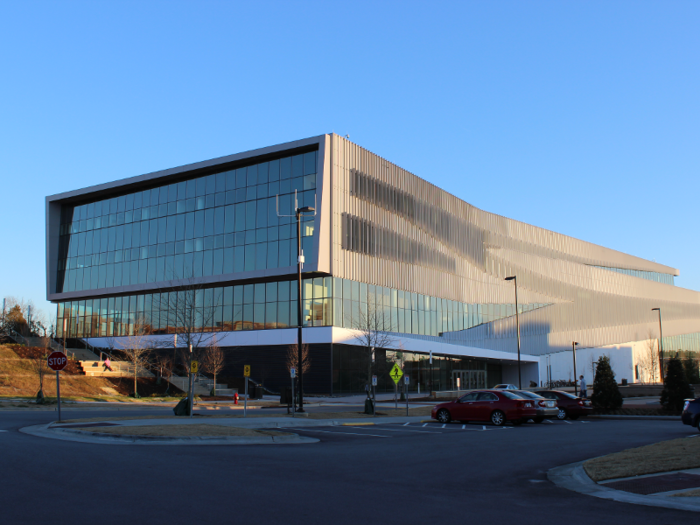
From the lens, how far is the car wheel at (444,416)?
88.7ft

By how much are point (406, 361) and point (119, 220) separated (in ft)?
108

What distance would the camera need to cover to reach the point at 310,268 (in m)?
50.9

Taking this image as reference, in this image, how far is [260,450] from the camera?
15.0 metres

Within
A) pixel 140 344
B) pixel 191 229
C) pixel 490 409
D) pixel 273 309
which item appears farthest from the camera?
pixel 191 229

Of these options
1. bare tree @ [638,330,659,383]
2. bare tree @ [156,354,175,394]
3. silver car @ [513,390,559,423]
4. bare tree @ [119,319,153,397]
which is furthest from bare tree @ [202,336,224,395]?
bare tree @ [638,330,659,383]

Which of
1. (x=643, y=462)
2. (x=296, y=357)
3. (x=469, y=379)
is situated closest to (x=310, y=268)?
(x=296, y=357)

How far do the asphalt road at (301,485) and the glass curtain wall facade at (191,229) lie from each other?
3696cm

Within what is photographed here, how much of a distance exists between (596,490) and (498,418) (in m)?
15.7

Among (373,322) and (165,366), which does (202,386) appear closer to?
(165,366)

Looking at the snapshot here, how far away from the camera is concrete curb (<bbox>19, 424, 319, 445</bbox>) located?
16342mm

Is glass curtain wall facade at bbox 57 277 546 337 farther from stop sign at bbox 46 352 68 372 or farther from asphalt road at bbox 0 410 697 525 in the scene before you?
asphalt road at bbox 0 410 697 525

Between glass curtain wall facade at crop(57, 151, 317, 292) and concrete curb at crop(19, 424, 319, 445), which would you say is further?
glass curtain wall facade at crop(57, 151, 317, 292)

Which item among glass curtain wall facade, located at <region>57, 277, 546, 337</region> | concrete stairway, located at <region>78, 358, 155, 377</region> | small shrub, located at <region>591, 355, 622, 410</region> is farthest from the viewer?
glass curtain wall facade, located at <region>57, 277, 546, 337</region>

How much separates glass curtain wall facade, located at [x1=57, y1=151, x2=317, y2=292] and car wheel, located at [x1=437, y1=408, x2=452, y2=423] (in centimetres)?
2588
